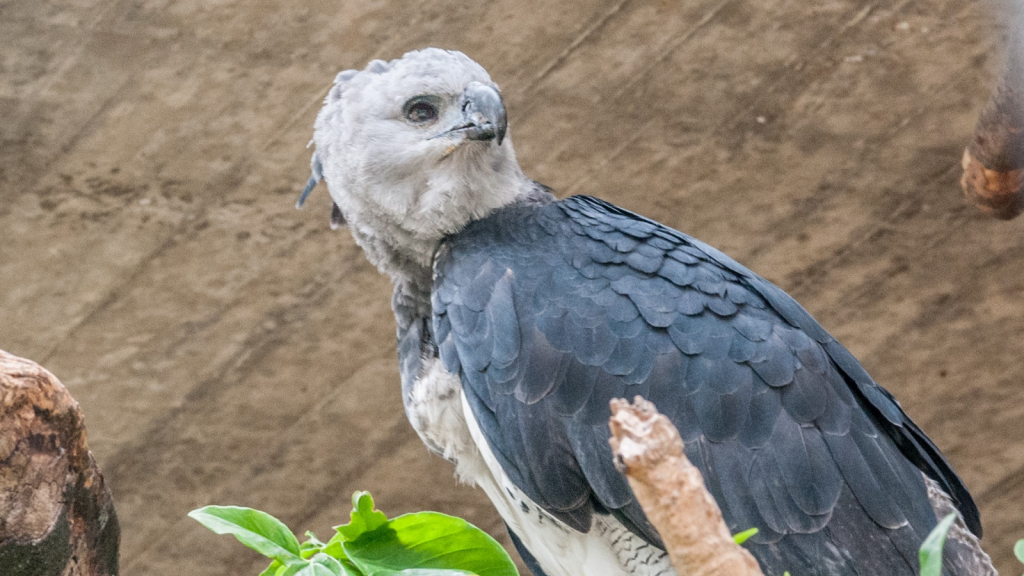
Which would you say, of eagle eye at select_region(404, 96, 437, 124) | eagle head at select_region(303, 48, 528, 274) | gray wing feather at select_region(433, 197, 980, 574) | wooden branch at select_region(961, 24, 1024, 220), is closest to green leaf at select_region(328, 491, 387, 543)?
gray wing feather at select_region(433, 197, 980, 574)

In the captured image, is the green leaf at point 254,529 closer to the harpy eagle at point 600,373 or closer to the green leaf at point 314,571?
the green leaf at point 314,571

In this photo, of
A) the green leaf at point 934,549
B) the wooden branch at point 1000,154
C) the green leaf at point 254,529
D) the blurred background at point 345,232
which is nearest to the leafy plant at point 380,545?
the green leaf at point 254,529

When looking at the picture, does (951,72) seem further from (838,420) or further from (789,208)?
(838,420)

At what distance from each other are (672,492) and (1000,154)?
7.01 feet

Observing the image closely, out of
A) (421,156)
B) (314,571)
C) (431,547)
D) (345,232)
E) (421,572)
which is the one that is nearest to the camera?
(314,571)

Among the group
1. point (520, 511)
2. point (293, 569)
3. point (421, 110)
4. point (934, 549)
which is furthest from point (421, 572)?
point (421, 110)

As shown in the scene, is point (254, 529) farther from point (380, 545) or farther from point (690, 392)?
point (690, 392)

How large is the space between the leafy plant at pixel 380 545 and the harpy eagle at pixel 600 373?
0.27m

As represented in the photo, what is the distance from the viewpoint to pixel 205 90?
420 cm

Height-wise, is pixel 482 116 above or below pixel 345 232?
above

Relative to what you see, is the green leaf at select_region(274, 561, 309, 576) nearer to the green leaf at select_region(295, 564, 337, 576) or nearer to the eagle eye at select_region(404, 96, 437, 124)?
the green leaf at select_region(295, 564, 337, 576)

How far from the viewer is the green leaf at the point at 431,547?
216 centimetres

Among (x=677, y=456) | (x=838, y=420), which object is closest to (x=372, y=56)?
(x=838, y=420)

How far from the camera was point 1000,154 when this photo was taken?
2953mm
